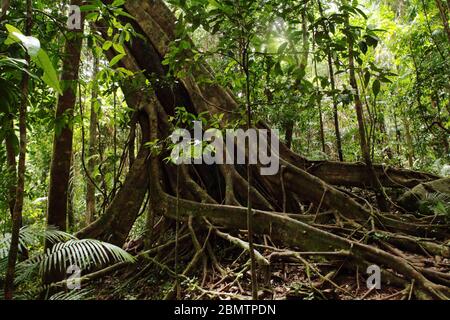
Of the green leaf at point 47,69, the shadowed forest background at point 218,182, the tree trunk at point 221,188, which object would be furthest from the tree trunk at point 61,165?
the green leaf at point 47,69

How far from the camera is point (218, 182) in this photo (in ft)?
13.0

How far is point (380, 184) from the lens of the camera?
12.2 feet

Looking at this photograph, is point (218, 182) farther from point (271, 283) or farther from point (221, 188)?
point (271, 283)

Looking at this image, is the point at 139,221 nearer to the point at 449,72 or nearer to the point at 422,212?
the point at 422,212

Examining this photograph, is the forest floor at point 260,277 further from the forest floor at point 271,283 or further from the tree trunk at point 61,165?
the tree trunk at point 61,165

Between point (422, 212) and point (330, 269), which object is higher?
point (422, 212)

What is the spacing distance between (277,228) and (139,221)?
2.83m

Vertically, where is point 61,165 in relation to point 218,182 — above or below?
above

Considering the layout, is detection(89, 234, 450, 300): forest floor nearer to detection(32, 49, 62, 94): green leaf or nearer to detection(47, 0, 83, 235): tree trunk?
detection(47, 0, 83, 235): tree trunk

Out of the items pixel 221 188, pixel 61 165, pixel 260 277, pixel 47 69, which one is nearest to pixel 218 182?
pixel 221 188

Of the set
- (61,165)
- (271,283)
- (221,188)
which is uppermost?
(61,165)

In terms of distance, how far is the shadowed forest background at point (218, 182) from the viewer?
193cm

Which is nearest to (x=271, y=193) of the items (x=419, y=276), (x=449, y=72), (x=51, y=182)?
(x=419, y=276)

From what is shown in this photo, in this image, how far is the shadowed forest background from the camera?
1933mm
